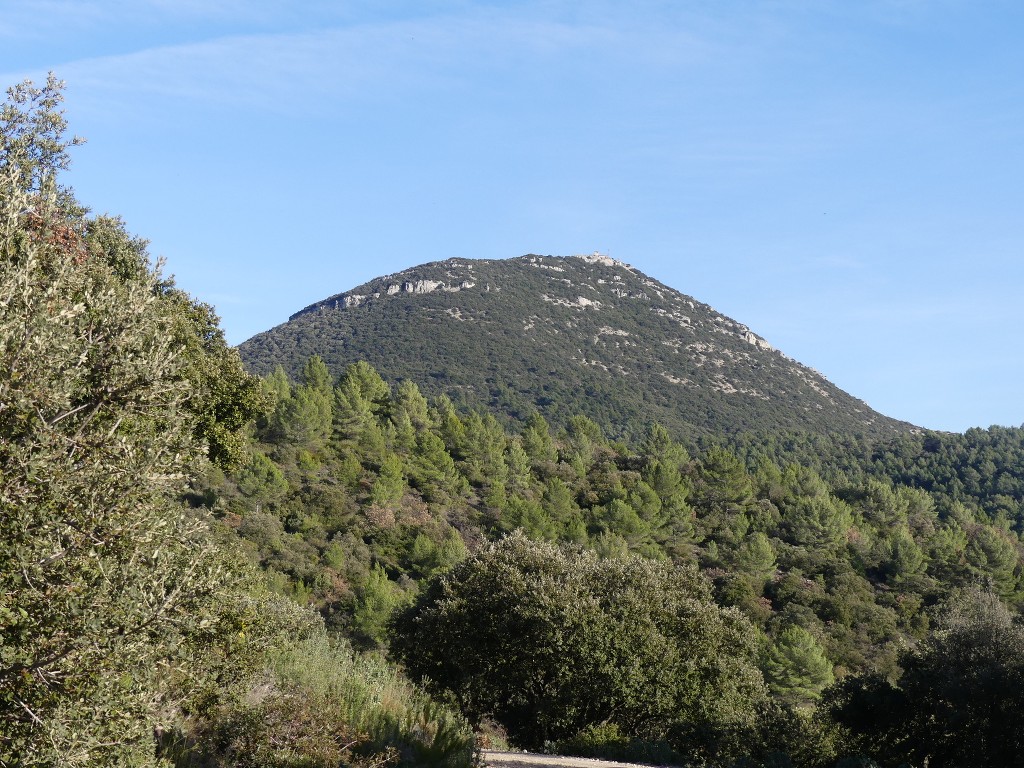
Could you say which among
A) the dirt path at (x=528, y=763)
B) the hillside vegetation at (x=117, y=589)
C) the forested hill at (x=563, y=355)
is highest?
the forested hill at (x=563, y=355)

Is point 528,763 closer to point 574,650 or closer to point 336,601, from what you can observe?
point 574,650

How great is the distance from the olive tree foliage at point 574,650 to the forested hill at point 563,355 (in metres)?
102

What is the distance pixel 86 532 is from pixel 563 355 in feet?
515

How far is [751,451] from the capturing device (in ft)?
356

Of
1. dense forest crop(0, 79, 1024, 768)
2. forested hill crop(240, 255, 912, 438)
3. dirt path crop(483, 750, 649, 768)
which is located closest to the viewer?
dense forest crop(0, 79, 1024, 768)

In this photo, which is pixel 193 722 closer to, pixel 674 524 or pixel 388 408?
pixel 674 524

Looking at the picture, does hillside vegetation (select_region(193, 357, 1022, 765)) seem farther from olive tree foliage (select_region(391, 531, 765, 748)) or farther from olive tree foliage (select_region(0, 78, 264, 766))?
olive tree foliage (select_region(0, 78, 264, 766))

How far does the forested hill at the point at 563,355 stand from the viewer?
140 m

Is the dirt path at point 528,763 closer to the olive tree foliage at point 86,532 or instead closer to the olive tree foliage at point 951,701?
the olive tree foliage at point 86,532

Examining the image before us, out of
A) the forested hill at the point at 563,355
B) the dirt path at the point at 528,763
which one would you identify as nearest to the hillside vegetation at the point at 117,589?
the dirt path at the point at 528,763

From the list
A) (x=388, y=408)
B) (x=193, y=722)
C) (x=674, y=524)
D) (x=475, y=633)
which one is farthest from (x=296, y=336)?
(x=193, y=722)

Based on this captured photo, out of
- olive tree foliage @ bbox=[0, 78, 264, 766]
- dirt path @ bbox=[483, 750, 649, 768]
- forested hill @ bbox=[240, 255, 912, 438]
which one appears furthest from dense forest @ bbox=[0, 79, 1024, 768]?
forested hill @ bbox=[240, 255, 912, 438]

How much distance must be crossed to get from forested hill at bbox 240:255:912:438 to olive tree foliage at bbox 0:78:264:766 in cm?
11766

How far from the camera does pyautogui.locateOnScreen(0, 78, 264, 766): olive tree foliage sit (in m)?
5.95
